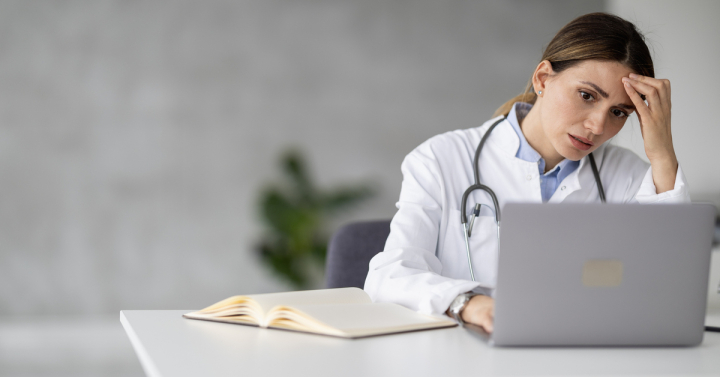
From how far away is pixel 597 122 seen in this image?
4.29 ft

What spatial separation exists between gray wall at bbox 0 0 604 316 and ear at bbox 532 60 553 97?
11.9 ft

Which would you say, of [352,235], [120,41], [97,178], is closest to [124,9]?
[120,41]

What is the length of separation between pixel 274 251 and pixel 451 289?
3.92m

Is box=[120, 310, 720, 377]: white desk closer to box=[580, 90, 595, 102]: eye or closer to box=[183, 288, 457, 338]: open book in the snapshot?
box=[183, 288, 457, 338]: open book

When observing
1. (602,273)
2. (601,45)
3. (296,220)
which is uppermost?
(601,45)

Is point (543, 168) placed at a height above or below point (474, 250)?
above

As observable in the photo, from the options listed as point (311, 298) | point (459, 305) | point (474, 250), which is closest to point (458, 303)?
point (459, 305)

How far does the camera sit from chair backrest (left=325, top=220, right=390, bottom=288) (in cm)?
162

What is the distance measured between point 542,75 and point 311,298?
827 mm

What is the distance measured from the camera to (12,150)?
4531 millimetres

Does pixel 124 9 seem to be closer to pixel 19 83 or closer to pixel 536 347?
pixel 19 83

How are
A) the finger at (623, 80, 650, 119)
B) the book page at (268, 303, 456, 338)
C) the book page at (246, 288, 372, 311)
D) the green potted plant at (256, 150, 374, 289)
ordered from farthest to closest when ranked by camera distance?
1. the green potted plant at (256, 150, 374, 289)
2. the finger at (623, 80, 650, 119)
3. the book page at (246, 288, 372, 311)
4. the book page at (268, 303, 456, 338)

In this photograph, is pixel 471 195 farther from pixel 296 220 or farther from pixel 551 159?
pixel 296 220

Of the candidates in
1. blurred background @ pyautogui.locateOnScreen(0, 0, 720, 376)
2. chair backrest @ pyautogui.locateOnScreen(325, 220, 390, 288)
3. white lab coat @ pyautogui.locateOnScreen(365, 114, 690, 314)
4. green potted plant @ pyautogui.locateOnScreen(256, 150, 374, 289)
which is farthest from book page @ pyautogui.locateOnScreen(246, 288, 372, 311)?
blurred background @ pyautogui.locateOnScreen(0, 0, 720, 376)
